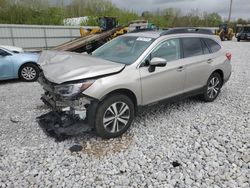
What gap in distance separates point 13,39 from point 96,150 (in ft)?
42.4

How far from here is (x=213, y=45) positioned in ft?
→ 17.6

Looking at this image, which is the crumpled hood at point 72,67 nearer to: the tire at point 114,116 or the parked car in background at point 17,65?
the tire at point 114,116

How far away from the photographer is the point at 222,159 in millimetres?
3217

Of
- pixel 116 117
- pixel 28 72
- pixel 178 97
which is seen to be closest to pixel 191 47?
pixel 178 97

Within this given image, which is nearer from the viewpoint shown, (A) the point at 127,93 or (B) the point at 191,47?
(A) the point at 127,93

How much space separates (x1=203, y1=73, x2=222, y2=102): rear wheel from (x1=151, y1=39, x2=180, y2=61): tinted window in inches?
48.2

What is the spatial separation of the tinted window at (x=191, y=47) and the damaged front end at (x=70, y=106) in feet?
7.18

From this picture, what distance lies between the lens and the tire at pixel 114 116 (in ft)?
11.5

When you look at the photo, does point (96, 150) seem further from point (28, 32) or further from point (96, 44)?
point (28, 32)

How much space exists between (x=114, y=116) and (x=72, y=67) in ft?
3.17

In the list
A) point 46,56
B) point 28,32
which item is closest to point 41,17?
point 28,32

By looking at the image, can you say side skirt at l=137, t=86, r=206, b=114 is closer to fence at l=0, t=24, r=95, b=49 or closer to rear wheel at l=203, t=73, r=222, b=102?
rear wheel at l=203, t=73, r=222, b=102

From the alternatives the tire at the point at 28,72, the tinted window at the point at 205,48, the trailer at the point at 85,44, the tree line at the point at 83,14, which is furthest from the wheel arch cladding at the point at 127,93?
the tree line at the point at 83,14

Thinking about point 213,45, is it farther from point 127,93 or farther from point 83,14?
point 83,14
